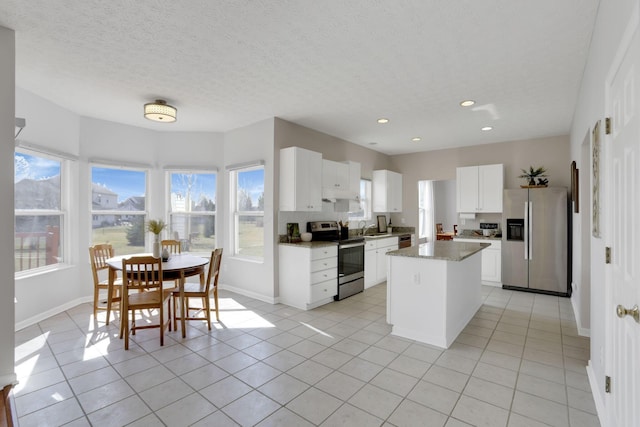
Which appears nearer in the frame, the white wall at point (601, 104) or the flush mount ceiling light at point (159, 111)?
the white wall at point (601, 104)

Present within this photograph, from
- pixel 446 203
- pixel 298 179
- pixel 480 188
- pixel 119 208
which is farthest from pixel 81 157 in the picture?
pixel 446 203

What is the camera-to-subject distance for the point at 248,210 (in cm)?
512

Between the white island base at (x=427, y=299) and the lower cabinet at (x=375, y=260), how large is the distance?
74.5 inches

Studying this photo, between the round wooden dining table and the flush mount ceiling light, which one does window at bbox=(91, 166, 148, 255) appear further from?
the flush mount ceiling light

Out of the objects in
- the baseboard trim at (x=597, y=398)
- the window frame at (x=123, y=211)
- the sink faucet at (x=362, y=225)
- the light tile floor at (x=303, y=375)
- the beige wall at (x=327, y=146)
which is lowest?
the light tile floor at (x=303, y=375)

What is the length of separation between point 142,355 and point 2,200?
1708 millimetres

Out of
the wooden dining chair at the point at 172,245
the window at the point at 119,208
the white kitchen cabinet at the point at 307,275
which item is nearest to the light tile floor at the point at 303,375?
the white kitchen cabinet at the point at 307,275

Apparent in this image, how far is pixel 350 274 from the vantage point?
5000mm

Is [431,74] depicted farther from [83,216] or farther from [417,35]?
[83,216]

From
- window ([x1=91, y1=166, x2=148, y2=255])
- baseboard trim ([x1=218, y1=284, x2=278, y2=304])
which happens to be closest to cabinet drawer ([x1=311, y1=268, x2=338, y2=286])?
baseboard trim ([x1=218, y1=284, x2=278, y2=304])

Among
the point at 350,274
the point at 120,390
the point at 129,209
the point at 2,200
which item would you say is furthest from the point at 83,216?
the point at 350,274

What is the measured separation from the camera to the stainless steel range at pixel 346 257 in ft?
15.8

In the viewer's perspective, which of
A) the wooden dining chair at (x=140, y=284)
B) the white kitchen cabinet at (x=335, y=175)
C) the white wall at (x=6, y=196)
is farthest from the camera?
the white kitchen cabinet at (x=335, y=175)

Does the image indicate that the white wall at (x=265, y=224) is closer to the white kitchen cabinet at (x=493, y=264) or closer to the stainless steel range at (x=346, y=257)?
the stainless steel range at (x=346, y=257)
